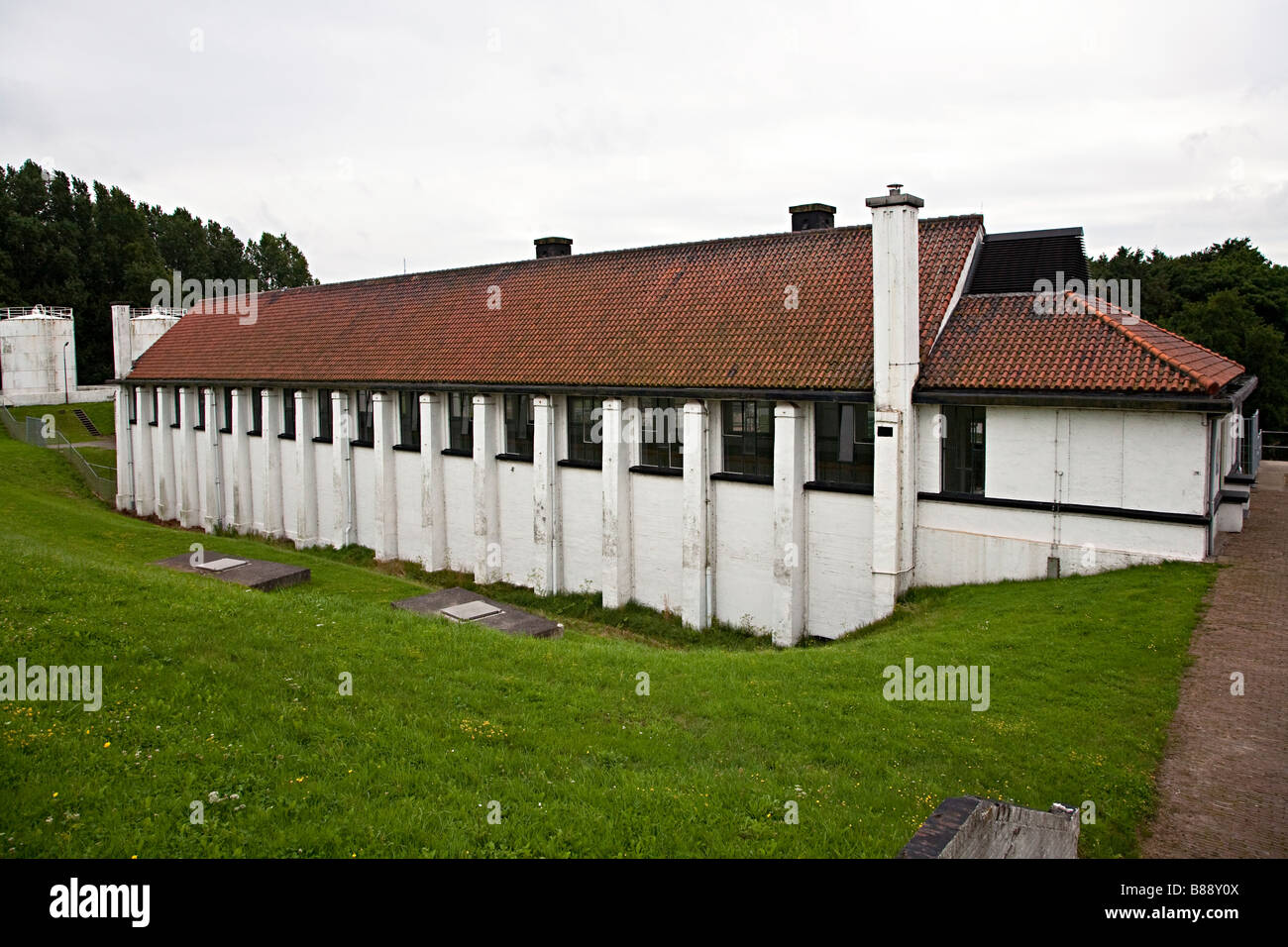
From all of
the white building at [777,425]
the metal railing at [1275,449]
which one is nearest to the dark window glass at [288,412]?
the white building at [777,425]

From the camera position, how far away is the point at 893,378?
18.0m

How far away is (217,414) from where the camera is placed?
36.0m

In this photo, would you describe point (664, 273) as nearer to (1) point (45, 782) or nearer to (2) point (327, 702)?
(2) point (327, 702)

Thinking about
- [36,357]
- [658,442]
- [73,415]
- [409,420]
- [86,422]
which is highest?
[36,357]

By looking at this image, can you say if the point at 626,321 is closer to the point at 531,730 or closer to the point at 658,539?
the point at 658,539

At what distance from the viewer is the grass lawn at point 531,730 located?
25.2ft

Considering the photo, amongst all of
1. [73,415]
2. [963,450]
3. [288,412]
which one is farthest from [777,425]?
A: [73,415]

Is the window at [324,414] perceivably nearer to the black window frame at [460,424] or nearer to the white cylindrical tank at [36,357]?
the black window frame at [460,424]

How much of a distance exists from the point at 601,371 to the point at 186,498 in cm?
2321

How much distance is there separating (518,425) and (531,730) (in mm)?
16358

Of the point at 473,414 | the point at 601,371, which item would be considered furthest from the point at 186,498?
the point at 601,371

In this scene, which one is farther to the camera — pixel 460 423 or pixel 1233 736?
pixel 460 423

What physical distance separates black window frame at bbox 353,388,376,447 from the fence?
1854cm

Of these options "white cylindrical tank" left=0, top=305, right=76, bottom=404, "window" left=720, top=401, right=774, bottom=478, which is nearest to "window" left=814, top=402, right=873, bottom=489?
"window" left=720, top=401, right=774, bottom=478
